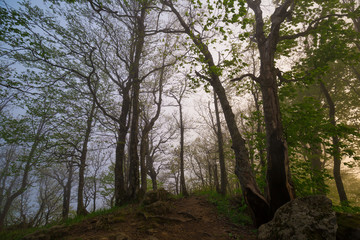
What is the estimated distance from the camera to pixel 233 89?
16641mm

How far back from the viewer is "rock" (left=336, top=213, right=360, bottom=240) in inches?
115

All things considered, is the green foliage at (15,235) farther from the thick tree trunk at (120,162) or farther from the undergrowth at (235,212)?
the undergrowth at (235,212)

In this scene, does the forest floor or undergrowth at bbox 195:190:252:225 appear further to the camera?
undergrowth at bbox 195:190:252:225

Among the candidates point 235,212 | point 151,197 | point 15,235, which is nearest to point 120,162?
point 151,197

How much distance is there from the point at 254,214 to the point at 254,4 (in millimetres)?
8415

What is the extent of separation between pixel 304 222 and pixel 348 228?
76cm

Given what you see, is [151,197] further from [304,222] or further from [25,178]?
[25,178]

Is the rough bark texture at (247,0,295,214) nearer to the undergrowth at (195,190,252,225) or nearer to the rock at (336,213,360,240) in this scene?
the rock at (336,213,360,240)

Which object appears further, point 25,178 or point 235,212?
point 25,178

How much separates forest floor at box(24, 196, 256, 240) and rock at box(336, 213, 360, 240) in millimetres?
2168

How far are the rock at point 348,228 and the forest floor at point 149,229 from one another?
217cm

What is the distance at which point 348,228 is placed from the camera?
3076 mm

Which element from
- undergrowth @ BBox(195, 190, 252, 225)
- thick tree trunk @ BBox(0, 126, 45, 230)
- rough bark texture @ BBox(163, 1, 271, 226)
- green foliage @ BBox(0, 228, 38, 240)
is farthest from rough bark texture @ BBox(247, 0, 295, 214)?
thick tree trunk @ BBox(0, 126, 45, 230)

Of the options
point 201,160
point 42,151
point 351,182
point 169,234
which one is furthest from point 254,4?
point 351,182
